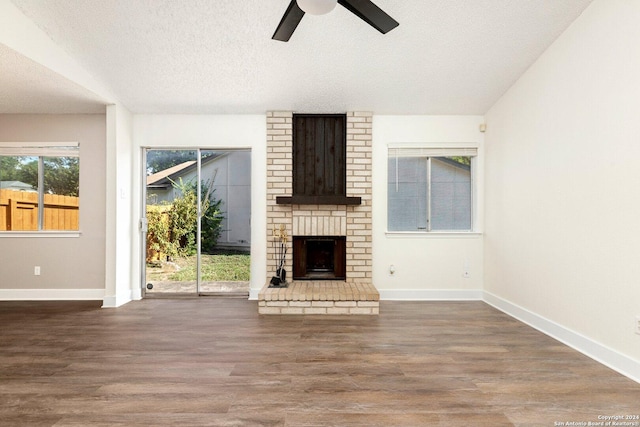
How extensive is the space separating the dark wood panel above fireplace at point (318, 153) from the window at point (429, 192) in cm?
72

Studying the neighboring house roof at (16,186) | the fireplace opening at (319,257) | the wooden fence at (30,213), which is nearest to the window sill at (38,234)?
the wooden fence at (30,213)

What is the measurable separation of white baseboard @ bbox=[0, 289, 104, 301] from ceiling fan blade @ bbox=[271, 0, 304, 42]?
13.1 feet

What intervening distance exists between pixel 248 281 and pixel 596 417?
378cm

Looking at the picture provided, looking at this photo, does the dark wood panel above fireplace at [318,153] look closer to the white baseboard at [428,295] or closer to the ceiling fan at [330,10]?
the white baseboard at [428,295]

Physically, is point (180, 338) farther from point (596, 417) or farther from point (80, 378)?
point (596, 417)

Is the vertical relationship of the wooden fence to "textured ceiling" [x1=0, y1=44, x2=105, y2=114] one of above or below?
below

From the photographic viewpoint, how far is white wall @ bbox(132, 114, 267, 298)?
4.49 m

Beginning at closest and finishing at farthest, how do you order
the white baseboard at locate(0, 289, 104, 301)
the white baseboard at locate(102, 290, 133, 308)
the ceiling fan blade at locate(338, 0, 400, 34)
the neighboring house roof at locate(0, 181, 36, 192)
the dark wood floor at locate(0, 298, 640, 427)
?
the dark wood floor at locate(0, 298, 640, 427), the ceiling fan blade at locate(338, 0, 400, 34), the white baseboard at locate(102, 290, 133, 308), the white baseboard at locate(0, 289, 104, 301), the neighboring house roof at locate(0, 181, 36, 192)

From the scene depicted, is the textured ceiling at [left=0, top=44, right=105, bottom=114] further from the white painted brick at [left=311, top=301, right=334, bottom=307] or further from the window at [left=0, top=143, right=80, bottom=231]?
the white painted brick at [left=311, top=301, right=334, bottom=307]

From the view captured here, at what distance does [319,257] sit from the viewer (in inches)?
181

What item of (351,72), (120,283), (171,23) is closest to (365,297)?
(351,72)

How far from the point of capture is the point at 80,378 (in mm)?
2229

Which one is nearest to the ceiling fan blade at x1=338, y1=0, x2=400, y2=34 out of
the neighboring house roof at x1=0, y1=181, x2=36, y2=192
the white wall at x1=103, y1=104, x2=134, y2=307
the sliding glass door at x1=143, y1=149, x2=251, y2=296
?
the sliding glass door at x1=143, y1=149, x2=251, y2=296

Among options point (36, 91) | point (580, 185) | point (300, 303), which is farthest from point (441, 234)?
point (36, 91)
